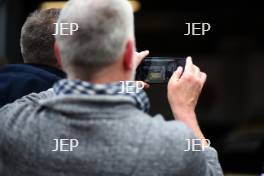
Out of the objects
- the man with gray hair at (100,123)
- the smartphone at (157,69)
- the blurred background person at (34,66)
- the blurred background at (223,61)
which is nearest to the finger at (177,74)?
the smartphone at (157,69)

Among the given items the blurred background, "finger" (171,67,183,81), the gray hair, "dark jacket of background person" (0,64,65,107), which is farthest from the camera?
the blurred background

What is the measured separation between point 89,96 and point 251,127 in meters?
5.40

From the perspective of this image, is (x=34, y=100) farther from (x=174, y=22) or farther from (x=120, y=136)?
(x=174, y=22)

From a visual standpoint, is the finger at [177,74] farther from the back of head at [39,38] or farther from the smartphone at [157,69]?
the back of head at [39,38]

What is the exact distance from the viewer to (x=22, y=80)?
259 cm

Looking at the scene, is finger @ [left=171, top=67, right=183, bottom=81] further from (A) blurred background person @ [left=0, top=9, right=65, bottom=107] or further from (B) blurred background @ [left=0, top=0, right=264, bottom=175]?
(B) blurred background @ [left=0, top=0, right=264, bottom=175]

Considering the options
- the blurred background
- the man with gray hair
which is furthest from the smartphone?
→ the blurred background

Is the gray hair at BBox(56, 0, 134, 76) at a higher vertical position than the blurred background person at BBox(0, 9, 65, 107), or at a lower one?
higher

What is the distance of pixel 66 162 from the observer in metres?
1.89

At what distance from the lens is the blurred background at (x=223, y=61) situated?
6.96 meters

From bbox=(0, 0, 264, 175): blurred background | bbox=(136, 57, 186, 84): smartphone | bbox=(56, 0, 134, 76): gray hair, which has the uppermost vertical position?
bbox=(56, 0, 134, 76): gray hair

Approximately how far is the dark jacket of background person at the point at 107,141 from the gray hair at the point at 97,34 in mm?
101

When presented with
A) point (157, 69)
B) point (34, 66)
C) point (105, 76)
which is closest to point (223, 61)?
point (34, 66)

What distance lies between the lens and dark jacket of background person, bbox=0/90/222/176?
6.13 ft
